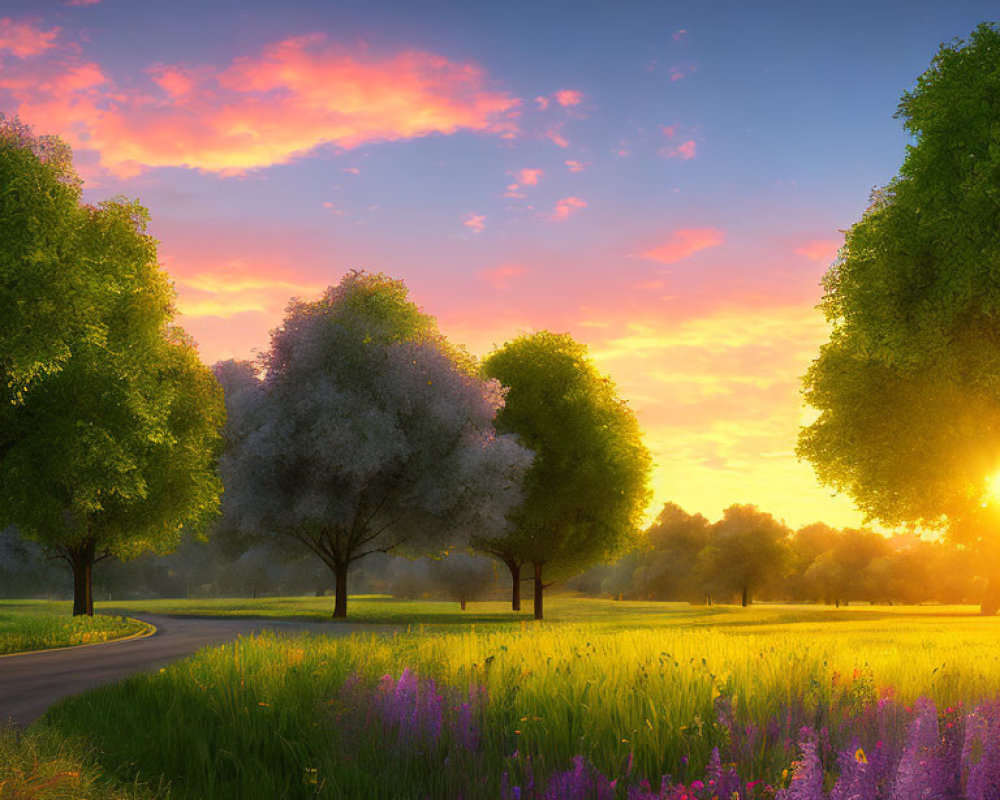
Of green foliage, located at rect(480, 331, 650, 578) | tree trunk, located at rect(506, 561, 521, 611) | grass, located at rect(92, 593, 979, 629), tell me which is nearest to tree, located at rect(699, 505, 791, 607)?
grass, located at rect(92, 593, 979, 629)

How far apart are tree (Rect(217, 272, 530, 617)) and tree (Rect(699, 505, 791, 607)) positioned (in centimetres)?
5398

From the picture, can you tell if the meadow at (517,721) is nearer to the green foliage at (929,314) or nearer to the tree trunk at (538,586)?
the green foliage at (929,314)

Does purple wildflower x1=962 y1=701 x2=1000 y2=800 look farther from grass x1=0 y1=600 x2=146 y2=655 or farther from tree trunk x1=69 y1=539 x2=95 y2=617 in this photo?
tree trunk x1=69 y1=539 x2=95 y2=617

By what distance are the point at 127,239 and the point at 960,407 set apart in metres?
28.6

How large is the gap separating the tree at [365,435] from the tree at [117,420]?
2.50m

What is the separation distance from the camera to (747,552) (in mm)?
83250

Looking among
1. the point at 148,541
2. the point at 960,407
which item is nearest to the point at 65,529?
the point at 148,541

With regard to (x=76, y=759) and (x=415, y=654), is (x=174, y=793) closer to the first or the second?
(x=76, y=759)

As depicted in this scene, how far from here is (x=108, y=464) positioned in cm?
2350

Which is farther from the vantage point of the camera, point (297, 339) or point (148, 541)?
point (297, 339)

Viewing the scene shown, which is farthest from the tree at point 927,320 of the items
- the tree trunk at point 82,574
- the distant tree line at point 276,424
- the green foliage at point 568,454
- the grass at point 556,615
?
the tree trunk at point 82,574

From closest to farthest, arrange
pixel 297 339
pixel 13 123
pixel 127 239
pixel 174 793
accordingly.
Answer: pixel 174 793 → pixel 13 123 → pixel 127 239 → pixel 297 339

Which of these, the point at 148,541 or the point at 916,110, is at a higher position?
the point at 916,110

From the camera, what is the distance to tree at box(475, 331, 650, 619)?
40.9 meters
